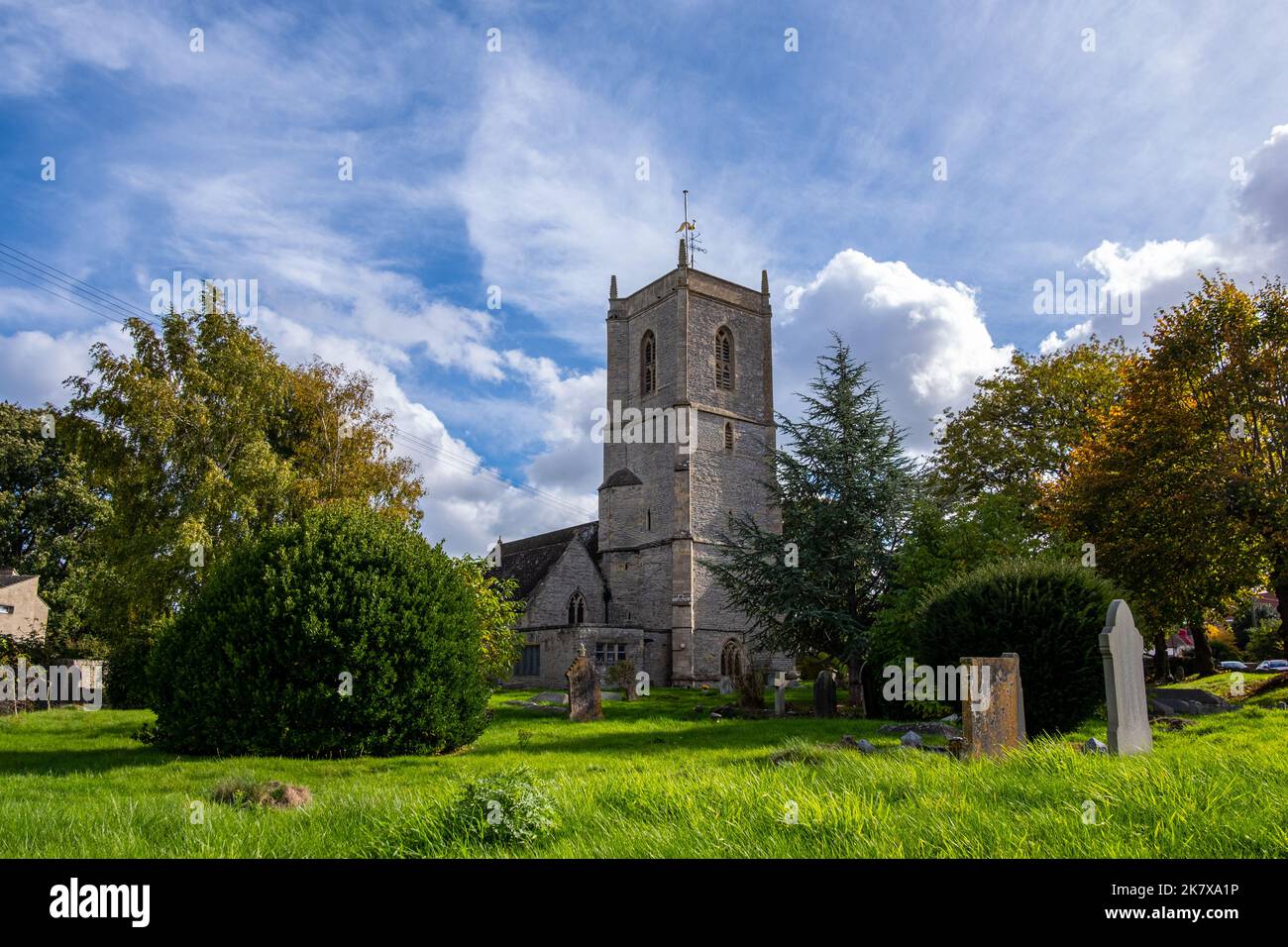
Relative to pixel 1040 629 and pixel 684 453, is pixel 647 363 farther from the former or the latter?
pixel 1040 629

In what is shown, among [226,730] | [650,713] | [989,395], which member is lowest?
[650,713]

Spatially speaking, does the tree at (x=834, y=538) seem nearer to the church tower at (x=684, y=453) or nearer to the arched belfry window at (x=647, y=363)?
the church tower at (x=684, y=453)

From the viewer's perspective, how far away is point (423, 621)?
13.0 m

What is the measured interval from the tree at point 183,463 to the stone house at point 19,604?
1187cm

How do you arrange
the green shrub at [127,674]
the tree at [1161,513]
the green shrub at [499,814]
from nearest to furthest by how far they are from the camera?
the green shrub at [499,814] < the tree at [1161,513] < the green shrub at [127,674]

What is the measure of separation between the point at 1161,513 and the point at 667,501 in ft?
81.1

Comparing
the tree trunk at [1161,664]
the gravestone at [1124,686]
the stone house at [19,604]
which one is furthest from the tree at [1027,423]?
the stone house at [19,604]

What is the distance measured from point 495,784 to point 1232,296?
2310cm

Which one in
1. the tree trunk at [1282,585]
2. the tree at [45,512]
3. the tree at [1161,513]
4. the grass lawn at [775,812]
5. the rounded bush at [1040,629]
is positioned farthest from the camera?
the tree at [45,512]

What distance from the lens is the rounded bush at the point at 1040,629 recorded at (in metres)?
13.6

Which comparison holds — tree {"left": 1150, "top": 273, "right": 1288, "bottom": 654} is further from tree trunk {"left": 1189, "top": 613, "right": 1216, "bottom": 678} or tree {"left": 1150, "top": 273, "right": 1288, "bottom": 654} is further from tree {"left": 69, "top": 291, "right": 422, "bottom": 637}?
tree {"left": 69, "top": 291, "right": 422, "bottom": 637}

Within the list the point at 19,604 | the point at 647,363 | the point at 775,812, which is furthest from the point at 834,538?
the point at 19,604
